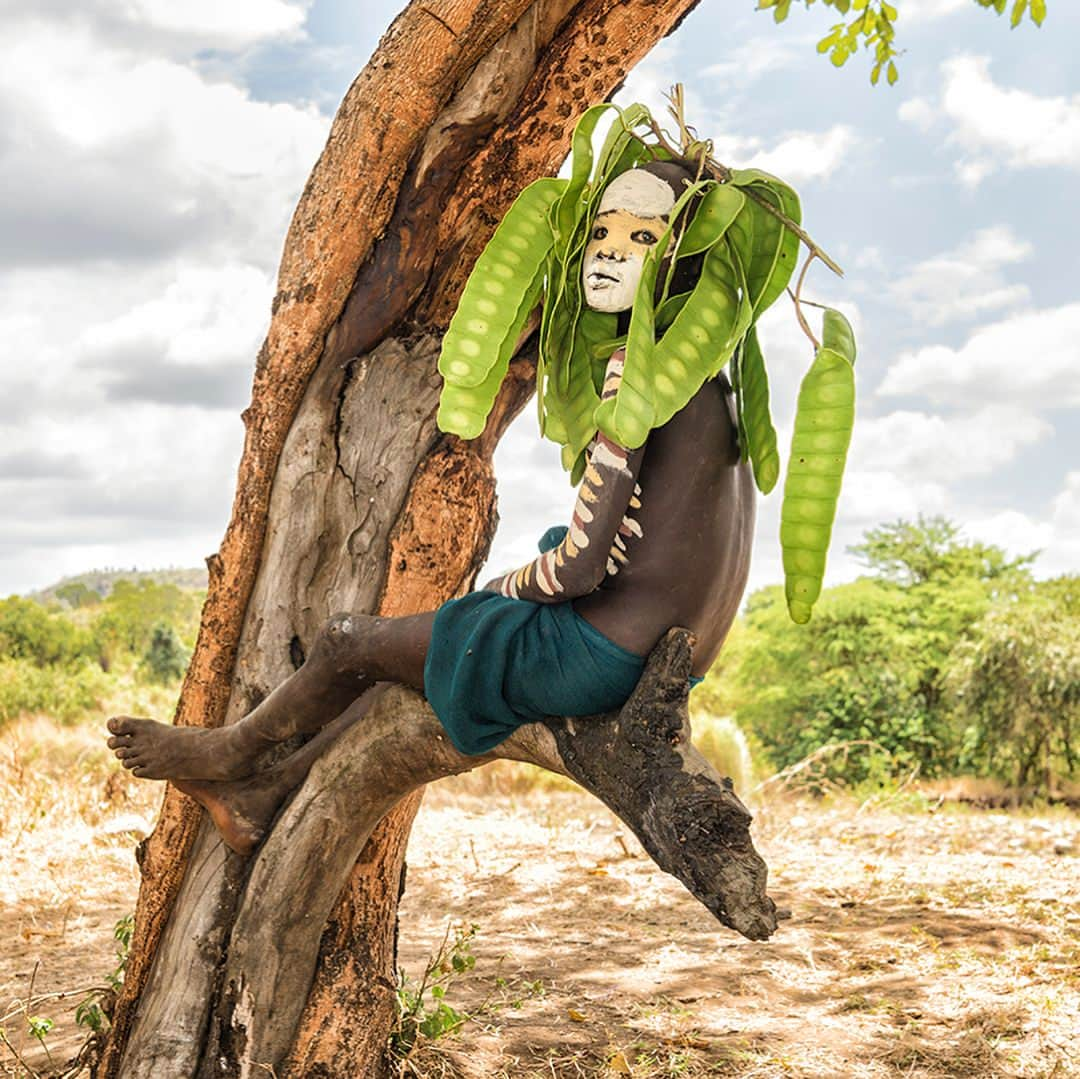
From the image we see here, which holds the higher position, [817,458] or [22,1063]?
[817,458]

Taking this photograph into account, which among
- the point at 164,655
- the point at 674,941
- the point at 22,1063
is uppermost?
the point at 164,655

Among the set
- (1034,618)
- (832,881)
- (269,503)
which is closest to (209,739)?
(269,503)

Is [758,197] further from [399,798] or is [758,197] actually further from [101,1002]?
[101,1002]

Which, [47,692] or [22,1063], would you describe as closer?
[22,1063]

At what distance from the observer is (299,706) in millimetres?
3025

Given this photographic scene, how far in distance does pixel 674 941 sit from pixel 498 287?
3.47m

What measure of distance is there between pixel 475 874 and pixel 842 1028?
2.77 meters

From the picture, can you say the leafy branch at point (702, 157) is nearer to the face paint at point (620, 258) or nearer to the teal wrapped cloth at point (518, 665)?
the face paint at point (620, 258)

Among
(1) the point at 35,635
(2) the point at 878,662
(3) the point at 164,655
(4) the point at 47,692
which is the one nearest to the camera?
(4) the point at 47,692

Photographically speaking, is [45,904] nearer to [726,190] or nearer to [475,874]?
[475,874]

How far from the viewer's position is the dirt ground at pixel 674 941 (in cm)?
397

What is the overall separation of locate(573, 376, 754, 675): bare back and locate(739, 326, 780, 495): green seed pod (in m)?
0.16

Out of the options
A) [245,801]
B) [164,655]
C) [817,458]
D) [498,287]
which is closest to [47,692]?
[164,655]

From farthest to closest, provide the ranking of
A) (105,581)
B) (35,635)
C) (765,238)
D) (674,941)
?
1. (105,581)
2. (35,635)
3. (674,941)
4. (765,238)
